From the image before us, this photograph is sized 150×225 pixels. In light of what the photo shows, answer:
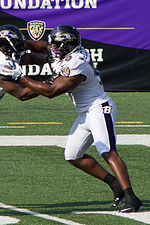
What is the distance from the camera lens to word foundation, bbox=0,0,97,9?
55.4 ft

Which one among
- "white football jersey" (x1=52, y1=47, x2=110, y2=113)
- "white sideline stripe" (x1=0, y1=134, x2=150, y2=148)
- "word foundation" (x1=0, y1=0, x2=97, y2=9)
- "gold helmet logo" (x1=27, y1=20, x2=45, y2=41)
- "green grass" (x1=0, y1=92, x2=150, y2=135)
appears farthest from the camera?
"word foundation" (x1=0, y1=0, x2=97, y2=9)

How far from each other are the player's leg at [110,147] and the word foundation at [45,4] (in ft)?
35.9

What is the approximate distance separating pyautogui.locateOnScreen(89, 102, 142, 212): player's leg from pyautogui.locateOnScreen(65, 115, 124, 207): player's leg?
19 cm

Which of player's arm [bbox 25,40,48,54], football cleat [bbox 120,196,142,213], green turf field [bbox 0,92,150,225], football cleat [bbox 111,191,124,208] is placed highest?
player's arm [bbox 25,40,48,54]

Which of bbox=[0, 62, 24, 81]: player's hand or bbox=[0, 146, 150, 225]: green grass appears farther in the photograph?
bbox=[0, 146, 150, 225]: green grass

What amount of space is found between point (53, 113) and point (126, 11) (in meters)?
4.47

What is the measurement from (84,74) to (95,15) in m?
11.0

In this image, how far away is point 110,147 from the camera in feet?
20.5

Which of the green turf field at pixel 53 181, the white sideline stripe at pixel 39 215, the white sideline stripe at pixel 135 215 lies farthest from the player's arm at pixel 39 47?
the white sideline stripe at pixel 135 215

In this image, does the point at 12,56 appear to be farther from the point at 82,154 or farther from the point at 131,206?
the point at 131,206

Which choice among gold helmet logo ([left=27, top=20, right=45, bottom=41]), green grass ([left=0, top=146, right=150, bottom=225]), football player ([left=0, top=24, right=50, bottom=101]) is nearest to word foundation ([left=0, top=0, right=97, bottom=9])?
gold helmet logo ([left=27, top=20, right=45, bottom=41])

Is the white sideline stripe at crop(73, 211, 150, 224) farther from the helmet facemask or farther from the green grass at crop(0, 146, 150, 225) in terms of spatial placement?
the helmet facemask

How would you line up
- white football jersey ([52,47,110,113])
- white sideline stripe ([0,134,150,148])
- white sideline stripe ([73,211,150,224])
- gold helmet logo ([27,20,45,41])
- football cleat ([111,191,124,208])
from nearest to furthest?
white sideline stripe ([73,211,150,224]), white football jersey ([52,47,110,113]), football cleat ([111,191,124,208]), white sideline stripe ([0,134,150,148]), gold helmet logo ([27,20,45,41])

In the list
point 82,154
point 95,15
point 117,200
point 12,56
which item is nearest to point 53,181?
point 82,154
